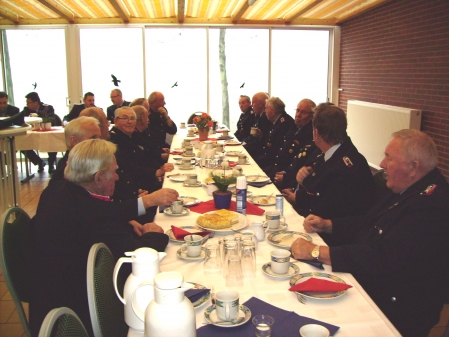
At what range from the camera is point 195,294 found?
5.20 feet

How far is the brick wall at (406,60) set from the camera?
601cm

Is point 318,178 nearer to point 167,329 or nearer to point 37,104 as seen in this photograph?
point 167,329

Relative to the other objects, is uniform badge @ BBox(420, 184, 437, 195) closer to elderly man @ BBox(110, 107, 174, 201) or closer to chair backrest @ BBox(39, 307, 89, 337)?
chair backrest @ BBox(39, 307, 89, 337)

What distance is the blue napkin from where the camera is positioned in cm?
138

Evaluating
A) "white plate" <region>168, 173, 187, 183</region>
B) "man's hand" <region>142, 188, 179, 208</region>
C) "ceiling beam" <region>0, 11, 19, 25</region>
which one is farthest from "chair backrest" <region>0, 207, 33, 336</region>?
"ceiling beam" <region>0, 11, 19, 25</region>

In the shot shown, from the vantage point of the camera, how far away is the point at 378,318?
4.88 ft

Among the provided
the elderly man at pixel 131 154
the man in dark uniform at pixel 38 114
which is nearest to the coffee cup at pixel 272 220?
the elderly man at pixel 131 154

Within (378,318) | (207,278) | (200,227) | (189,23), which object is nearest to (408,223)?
(378,318)

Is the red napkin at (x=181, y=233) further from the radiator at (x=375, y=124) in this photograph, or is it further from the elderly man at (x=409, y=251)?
the radiator at (x=375, y=124)

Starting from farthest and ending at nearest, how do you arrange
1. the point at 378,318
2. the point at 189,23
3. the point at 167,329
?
the point at 189,23
the point at 378,318
the point at 167,329

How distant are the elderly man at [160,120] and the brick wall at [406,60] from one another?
3613 mm

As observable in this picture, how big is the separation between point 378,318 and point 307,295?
24 cm

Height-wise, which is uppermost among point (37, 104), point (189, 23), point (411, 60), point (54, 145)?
point (189, 23)

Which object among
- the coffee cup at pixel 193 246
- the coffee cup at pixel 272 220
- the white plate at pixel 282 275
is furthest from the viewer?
the coffee cup at pixel 272 220
